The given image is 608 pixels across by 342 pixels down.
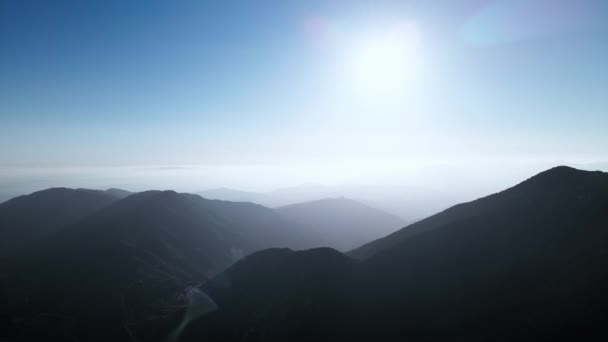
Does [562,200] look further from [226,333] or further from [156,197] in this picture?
[156,197]

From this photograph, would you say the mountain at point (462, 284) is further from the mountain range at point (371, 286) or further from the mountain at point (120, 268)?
the mountain at point (120, 268)

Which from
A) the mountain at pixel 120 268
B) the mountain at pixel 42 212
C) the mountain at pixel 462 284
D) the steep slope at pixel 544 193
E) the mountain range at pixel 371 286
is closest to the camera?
the mountain at pixel 462 284

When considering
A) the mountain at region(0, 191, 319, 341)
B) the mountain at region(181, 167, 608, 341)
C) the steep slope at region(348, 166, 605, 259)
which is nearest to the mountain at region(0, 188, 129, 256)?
the mountain at region(0, 191, 319, 341)

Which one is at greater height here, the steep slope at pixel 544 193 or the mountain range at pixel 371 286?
the steep slope at pixel 544 193

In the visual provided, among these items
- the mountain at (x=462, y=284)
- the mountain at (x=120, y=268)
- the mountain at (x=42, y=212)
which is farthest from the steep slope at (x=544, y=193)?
the mountain at (x=42, y=212)

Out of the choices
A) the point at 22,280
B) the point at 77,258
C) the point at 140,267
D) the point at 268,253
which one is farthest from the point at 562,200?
the point at 22,280

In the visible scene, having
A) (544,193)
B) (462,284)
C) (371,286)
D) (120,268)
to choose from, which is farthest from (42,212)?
(544,193)
